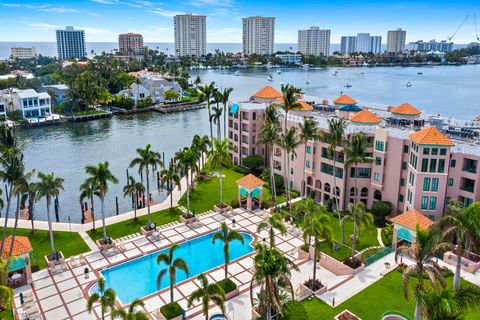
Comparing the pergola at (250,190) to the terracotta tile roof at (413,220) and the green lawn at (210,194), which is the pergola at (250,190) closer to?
the green lawn at (210,194)

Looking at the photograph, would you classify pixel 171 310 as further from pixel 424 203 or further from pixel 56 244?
pixel 424 203

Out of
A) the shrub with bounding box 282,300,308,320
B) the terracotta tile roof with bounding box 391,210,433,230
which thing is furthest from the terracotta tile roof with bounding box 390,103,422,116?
the shrub with bounding box 282,300,308,320

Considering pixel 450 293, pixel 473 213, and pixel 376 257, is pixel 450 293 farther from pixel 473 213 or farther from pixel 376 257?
pixel 376 257

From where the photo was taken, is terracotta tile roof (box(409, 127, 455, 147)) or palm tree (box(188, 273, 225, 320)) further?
terracotta tile roof (box(409, 127, 455, 147))

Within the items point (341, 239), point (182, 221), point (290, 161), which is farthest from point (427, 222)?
point (182, 221)

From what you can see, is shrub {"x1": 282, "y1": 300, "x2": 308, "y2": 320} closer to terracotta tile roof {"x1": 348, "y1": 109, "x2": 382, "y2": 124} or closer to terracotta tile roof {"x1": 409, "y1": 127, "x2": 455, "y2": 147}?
terracotta tile roof {"x1": 409, "y1": 127, "x2": 455, "y2": 147}

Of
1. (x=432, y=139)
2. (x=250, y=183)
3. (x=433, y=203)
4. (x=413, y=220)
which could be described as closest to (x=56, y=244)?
(x=250, y=183)

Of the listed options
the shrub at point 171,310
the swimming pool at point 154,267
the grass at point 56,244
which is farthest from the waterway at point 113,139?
the shrub at point 171,310
